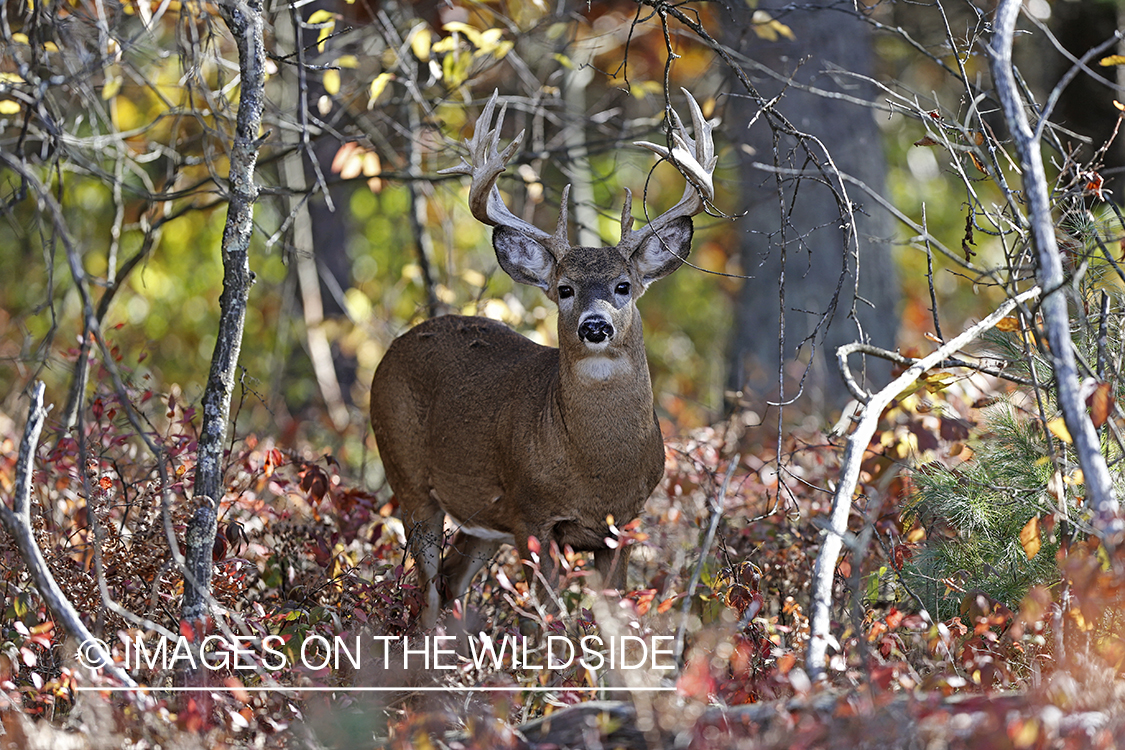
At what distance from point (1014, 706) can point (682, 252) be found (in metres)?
2.90

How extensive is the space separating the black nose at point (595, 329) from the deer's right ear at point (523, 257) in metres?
0.69

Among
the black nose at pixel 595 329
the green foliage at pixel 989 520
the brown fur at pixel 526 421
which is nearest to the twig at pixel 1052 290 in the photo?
the green foliage at pixel 989 520

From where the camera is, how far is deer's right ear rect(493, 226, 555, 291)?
517 centimetres

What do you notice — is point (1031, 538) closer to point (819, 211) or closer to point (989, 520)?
point (989, 520)

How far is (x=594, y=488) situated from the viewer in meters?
4.61

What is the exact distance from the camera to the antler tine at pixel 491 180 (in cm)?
484

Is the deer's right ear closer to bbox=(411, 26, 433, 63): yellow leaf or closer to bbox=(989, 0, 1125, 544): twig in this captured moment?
bbox=(411, 26, 433, 63): yellow leaf

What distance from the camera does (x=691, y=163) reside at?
178 inches

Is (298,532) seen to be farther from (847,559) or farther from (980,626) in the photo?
(980,626)

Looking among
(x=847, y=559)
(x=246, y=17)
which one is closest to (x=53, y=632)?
(x=246, y=17)

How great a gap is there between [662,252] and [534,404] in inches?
34.4

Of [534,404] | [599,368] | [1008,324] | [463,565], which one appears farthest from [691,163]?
[463,565]

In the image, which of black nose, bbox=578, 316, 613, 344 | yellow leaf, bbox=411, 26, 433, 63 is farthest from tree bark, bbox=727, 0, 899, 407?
black nose, bbox=578, 316, 613, 344

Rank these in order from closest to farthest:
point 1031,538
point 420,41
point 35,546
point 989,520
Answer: point 35,546, point 1031,538, point 989,520, point 420,41
